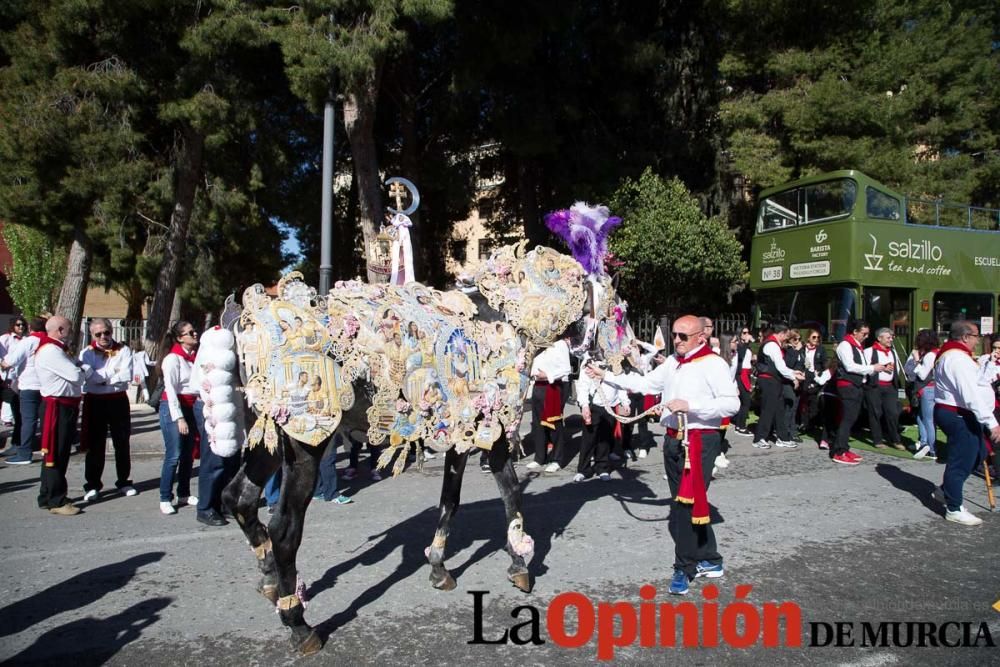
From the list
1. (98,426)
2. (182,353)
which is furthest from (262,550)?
(98,426)

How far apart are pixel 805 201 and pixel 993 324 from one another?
13.5 feet

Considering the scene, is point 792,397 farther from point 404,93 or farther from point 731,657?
point 404,93

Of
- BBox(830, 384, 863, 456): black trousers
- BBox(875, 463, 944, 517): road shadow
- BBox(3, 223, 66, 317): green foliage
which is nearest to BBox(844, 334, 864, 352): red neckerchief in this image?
BBox(830, 384, 863, 456): black trousers

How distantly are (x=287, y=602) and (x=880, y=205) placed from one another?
37.1ft

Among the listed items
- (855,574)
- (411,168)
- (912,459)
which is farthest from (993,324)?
(411,168)

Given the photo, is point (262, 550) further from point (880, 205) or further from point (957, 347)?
point (880, 205)

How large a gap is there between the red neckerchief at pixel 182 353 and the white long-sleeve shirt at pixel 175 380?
27 millimetres

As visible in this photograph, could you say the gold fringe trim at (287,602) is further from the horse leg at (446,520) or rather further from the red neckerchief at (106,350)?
the red neckerchief at (106,350)

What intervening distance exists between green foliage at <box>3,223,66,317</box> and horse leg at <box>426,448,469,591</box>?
29.6 metres

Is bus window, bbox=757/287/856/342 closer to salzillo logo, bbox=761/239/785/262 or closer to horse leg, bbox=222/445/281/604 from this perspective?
salzillo logo, bbox=761/239/785/262

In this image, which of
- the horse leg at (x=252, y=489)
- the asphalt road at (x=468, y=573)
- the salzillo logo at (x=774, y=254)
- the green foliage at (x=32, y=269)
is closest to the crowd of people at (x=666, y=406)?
the asphalt road at (x=468, y=573)

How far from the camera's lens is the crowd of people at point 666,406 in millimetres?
4641

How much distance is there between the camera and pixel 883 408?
9.84m

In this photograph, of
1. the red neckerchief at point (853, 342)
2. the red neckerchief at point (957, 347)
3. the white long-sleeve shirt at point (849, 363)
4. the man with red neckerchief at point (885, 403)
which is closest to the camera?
the red neckerchief at point (957, 347)
